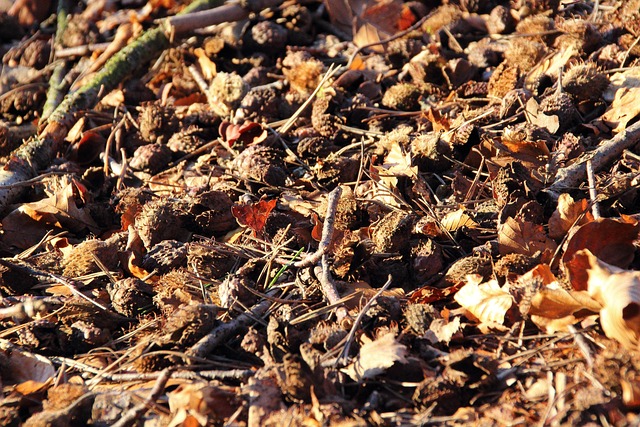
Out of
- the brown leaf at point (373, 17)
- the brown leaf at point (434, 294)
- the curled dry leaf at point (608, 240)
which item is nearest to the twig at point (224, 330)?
the brown leaf at point (434, 294)

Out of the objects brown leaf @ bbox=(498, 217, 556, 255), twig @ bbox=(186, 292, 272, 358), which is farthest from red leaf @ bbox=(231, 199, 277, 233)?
brown leaf @ bbox=(498, 217, 556, 255)

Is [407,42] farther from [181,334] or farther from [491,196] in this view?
[181,334]

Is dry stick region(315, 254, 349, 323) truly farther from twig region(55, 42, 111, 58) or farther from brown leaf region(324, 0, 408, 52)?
twig region(55, 42, 111, 58)

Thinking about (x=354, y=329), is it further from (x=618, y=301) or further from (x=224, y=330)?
(x=618, y=301)

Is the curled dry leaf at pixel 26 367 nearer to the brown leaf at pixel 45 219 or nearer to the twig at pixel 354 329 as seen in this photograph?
the brown leaf at pixel 45 219

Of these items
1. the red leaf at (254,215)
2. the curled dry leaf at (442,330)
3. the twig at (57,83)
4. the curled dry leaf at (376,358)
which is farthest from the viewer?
the twig at (57,83)

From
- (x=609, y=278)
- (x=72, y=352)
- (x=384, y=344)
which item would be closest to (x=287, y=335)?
(x=384, y=344)

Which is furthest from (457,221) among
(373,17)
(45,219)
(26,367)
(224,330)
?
(373,17)
